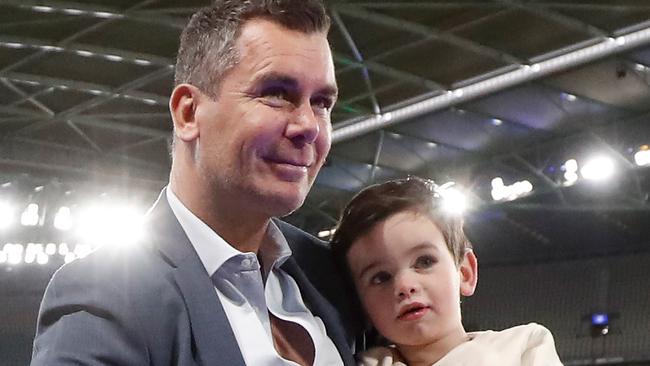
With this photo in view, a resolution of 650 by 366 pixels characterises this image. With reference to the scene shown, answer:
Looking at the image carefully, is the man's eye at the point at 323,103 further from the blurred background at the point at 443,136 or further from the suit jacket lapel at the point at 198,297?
the blurred background at the point at 443,136

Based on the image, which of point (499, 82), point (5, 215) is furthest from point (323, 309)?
point (5, 215)

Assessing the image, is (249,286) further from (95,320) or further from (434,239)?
(434,239)

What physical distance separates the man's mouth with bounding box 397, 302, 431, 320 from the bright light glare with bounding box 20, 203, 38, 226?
11.4 m

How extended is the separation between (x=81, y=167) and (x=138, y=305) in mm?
10660

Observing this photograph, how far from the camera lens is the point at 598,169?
10.3 m

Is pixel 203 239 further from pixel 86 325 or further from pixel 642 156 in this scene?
pixel 642 156

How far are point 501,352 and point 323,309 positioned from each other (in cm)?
34

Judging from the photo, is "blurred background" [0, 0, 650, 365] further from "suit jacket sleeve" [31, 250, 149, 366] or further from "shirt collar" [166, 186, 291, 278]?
"suit jacket sleeve" [31, 250, 149, 366]

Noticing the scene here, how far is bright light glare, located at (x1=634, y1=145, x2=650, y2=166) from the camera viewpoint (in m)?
9.91

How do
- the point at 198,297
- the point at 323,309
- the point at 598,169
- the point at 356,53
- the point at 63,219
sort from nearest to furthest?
the point at 198,297 < the point at 323,309 < the point at 356,53 < the point at 598,169 < the point at 63,219

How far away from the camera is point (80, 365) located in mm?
992

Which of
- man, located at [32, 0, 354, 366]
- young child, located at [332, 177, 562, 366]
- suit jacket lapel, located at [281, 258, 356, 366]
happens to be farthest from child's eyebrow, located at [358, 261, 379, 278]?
man, located at [32, 0, 354, 366]

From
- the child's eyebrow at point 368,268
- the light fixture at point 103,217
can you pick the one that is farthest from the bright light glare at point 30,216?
the child's eyebrow at point 368,268

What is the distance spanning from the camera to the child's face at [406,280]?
5.18ft
